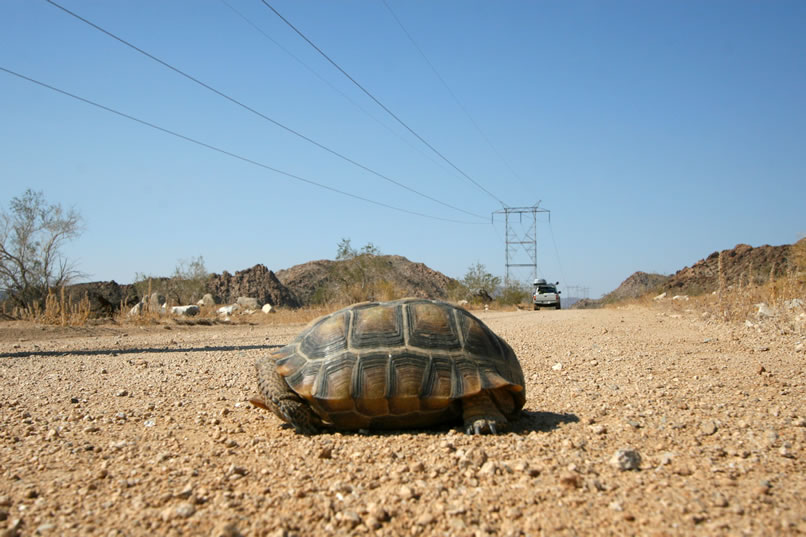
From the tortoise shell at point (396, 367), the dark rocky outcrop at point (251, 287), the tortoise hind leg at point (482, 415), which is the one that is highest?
the dark rocky outcrop at point (251, 287)

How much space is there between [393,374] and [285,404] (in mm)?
947

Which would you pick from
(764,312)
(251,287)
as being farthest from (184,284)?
(764,312)

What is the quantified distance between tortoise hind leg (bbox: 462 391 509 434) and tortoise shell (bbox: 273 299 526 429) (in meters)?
0.08

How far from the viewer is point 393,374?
14.7 feet

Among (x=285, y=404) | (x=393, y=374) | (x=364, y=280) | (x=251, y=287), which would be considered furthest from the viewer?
(x=251, y=287)

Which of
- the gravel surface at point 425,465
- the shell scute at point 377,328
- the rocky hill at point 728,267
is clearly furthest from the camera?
the rocky hill at point 728,267

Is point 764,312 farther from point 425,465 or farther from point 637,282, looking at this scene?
point 637,282

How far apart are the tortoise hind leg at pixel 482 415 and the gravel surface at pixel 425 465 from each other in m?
0.12

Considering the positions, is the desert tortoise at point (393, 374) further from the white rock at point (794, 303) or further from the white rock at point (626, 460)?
the white rock at point (794, 303)

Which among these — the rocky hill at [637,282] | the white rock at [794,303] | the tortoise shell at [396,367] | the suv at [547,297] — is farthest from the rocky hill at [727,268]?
the tortoise shell at [396,367]

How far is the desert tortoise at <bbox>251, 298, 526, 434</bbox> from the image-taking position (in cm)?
447

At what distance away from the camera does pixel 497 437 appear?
4328mm

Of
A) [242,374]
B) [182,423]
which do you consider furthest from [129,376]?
[182,423]

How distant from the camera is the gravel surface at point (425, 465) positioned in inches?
112
